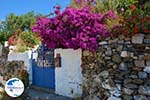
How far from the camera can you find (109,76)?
9820 millimetres

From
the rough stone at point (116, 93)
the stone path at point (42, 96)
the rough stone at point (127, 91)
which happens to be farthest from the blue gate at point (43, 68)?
the rough stone at point (127, 91)

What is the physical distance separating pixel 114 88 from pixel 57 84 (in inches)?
161

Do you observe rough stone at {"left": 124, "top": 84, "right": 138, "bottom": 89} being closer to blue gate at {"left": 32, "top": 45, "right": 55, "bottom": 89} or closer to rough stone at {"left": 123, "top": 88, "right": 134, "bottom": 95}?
rough stone at {"left": 123, "top": 88, "right": 134, "bottom": 95}

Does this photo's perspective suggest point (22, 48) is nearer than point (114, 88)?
No

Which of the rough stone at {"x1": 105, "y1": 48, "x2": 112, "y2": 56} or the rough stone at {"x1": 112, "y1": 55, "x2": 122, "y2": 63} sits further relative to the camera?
the rough stone at {"x1": 105, "y1": 48, "x2": 112, "y2": 56}

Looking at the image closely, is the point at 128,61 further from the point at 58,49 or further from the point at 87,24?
the point at 58,49

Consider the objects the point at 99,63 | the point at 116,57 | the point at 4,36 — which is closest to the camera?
the point at 116,57

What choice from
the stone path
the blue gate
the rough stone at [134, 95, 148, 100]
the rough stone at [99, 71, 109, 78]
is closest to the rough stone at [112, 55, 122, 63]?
the rough stone at [99, 71, 109, 78]

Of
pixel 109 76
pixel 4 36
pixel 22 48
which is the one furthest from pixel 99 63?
pixel 4 36

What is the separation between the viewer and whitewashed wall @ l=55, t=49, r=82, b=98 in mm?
11828

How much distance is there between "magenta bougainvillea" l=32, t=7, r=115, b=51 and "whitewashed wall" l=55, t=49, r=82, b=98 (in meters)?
0.57

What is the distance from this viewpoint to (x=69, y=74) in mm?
12422

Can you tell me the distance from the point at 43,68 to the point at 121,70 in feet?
20.4

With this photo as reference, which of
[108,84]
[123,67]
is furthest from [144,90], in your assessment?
[108,84]
